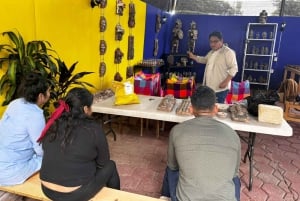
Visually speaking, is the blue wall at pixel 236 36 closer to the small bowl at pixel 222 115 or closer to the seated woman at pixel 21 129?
the small bowl at pixel 222 115

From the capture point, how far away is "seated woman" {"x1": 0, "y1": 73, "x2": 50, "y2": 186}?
167 cm

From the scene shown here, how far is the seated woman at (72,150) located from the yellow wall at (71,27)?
1.06m

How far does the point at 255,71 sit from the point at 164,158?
5431 millimetres

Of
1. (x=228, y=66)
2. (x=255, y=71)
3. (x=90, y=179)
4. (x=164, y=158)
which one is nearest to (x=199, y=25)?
(x=255, y=71)

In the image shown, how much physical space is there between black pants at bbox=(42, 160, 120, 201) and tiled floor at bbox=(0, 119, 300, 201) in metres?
0.65

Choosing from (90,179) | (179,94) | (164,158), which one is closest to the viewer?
(90,179)

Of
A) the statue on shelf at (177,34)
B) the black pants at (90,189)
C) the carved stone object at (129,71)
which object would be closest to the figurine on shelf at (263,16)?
the statue on shelf at (177,34)

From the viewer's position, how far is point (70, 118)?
59.0 inches

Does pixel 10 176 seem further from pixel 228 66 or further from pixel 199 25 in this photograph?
pixel 199 25

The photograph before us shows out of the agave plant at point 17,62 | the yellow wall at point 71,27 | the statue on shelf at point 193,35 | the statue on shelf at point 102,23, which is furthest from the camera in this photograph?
the statue on shelf at point 193,35

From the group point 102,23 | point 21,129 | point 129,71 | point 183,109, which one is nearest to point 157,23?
point 129,71

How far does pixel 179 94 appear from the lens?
13.5 feet

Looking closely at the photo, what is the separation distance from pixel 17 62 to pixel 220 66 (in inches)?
94.7

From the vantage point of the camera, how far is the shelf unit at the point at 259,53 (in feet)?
22.9
